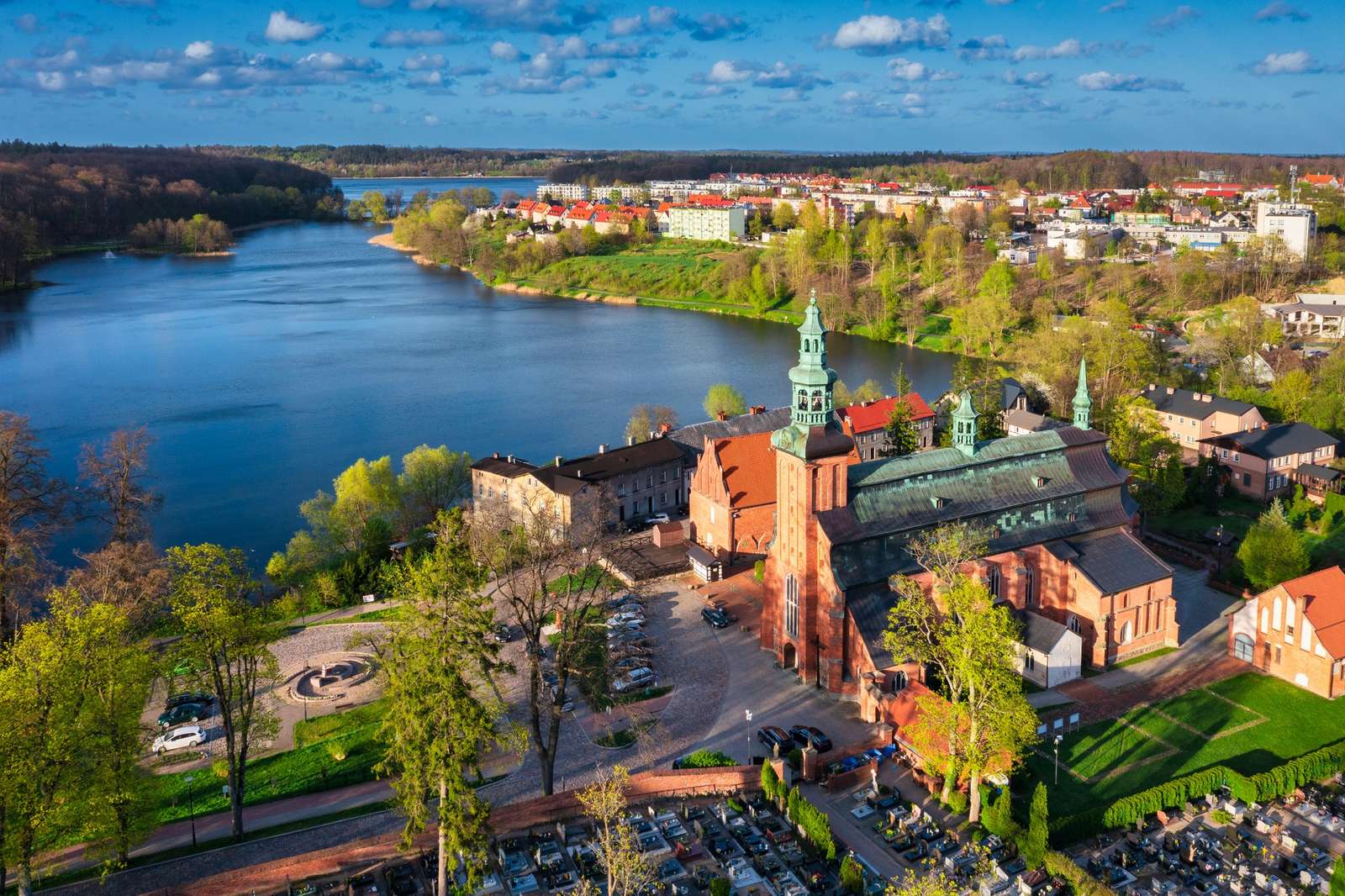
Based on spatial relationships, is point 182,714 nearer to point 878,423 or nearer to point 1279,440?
point 878,423

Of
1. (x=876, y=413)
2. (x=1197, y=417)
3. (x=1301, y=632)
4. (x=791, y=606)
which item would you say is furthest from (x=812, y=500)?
(x=1197, y=417)

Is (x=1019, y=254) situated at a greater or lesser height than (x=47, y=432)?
greater

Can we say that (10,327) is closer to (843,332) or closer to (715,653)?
(843,332)

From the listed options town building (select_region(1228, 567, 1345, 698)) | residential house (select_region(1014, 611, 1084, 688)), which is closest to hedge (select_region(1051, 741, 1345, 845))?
town building (select_region(1228, 567, 1345, 698))

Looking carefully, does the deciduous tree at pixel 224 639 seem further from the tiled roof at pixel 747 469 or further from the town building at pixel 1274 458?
the town building at pixel 1274 458

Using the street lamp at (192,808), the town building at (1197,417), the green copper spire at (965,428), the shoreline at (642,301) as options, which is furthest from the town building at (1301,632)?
the shoreline at (642,301)

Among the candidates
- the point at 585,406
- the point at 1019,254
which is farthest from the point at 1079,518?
the point at 1019,254
